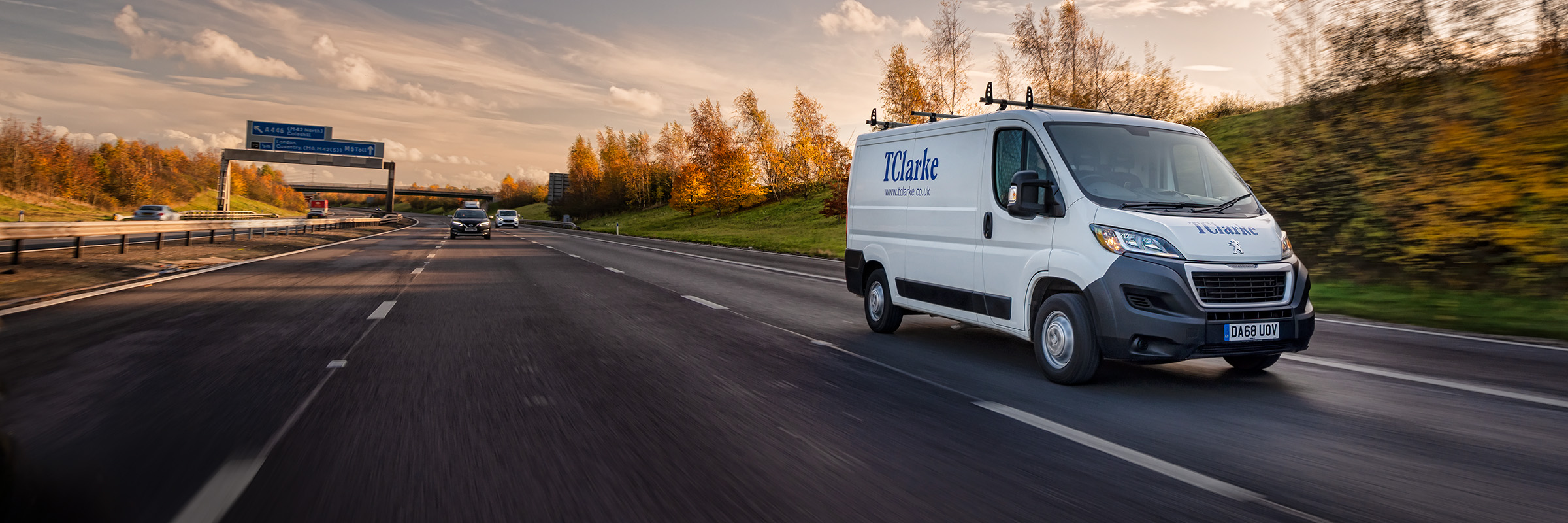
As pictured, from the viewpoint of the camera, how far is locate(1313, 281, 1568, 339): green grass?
9.31 metres

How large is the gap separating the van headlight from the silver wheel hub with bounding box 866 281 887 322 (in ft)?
10.2

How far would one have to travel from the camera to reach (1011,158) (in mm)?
6652

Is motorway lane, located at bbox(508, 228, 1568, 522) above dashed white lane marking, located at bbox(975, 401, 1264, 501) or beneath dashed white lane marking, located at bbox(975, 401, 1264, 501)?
above

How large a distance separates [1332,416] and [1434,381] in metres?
1.81

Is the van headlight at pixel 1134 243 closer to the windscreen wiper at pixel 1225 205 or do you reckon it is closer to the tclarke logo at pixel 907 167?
the windscreen wiper at pixel 1225 205

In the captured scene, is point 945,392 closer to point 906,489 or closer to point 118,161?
point 906,489

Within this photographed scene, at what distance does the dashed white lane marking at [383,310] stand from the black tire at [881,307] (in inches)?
208

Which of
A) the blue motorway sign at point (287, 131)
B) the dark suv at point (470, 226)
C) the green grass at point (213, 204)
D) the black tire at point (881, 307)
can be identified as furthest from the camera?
the green grass at point (213, 204)

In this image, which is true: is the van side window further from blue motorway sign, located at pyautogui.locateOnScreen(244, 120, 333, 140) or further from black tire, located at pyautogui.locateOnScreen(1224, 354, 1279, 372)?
blue motorway sign, located at pyautogui.locateOnScreen(244, 120, 333, 140)

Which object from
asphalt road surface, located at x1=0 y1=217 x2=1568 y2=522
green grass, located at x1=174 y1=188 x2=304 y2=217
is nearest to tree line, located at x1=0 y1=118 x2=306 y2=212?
green grass, located at x1=174 y1=188 x2=304 y2=217

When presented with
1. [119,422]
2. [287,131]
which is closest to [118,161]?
[287,131]

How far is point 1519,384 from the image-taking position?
6.00m

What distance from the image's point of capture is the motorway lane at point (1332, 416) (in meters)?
3.52

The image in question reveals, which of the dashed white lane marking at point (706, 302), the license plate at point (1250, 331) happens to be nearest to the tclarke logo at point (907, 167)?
the license plate at point (1250, 331)
